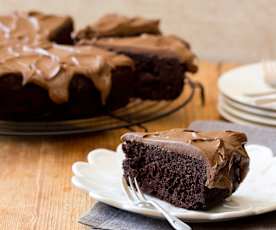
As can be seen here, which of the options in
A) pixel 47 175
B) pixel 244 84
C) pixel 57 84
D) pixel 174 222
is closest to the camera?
pixel 174 222

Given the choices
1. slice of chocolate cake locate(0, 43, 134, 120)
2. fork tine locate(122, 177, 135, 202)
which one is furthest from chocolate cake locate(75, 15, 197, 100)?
fork tine locate(122, 177, 135, 202)

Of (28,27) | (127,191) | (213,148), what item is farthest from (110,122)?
(213,148)

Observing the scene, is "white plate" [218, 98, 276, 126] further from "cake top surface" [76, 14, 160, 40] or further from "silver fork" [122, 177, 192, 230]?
"silver fork" [122, 177, 192, 230]

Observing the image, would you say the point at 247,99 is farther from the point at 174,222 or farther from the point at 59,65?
the point at 174,222

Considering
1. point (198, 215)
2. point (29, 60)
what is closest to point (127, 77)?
point (29, 60)

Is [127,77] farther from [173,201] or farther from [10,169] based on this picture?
[173,201]

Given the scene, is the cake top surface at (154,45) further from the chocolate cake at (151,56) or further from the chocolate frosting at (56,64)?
the chocolate frosting at (56,64)

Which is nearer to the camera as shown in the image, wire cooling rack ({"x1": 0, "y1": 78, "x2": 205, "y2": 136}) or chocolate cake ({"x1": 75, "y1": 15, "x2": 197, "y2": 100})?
wire cooling rack ({"x1": 0, "y1": 78, "x2": 205, "y2": 136})
